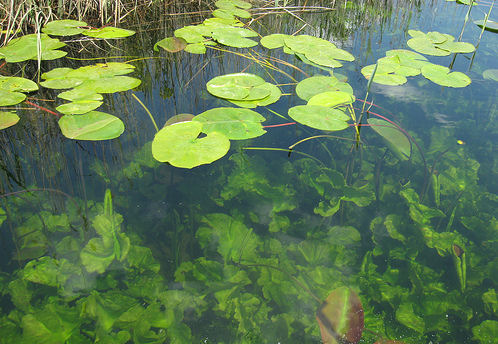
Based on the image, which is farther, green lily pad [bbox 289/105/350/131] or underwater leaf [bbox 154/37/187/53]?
underwater leaf [bbox 154/37/187/53]

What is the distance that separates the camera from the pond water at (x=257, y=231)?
1.07m

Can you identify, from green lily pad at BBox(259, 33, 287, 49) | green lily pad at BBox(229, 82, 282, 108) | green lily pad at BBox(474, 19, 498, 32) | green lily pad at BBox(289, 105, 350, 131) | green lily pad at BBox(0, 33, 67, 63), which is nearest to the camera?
green lily pad at BBox(289, 105, 350, 131)

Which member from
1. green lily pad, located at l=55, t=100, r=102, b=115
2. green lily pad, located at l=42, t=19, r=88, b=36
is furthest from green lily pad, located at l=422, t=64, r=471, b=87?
green lily pad, located at l=42, t=19, r=88, b=36

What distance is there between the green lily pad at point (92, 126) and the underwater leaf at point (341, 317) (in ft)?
3.99

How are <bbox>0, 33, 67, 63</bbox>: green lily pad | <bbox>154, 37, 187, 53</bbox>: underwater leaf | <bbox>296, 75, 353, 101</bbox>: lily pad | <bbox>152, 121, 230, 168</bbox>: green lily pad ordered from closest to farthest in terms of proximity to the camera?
<bbox>152, 121, 230, 168</bbox>: green lily pad < <bbox>296, 75, 353, 101</bbox>: lily pad < <bbox>0, 33, 67, 63</bbox>: green lily pad < <bbox>154, 37, 187, 53</bbox>: underwater leaf

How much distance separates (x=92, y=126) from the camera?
68.2 inches

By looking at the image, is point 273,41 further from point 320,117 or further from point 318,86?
point 320,117

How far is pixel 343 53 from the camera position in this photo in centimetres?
263

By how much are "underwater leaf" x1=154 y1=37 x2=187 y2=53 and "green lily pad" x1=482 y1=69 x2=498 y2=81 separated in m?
2.18

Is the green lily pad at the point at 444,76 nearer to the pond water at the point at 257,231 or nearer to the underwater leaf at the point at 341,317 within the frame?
the pond water at the point at 257,231

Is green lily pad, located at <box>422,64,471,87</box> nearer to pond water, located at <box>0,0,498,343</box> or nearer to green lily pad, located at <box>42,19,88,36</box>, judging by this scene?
pond water, located at <box>0,0,498,343</box>

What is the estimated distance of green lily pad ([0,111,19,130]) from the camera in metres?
1.73

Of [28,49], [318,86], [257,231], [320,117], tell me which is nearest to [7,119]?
[28,49]

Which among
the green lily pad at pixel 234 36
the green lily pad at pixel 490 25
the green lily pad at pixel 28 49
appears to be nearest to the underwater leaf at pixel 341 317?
the green lily pad at pixel 234 36
